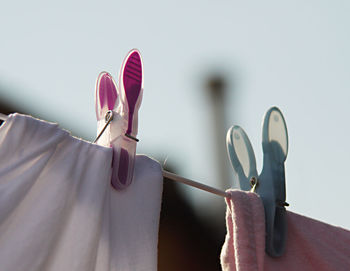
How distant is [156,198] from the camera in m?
0.77

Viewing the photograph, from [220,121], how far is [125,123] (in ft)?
7.94

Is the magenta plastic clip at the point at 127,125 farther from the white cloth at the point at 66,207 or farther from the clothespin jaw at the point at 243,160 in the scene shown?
the clothespin jaw at the point at 243,160

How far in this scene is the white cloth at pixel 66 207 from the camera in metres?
0.63

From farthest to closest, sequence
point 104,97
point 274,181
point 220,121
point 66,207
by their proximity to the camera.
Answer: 1. point 220,121
2. point 274,181
3. point 104,97
4. point 66,207

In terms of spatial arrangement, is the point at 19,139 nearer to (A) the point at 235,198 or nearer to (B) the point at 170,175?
(B) the point at 170,175

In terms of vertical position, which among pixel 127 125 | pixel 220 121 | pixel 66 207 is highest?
pixel 127 125

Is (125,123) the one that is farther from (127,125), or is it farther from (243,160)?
(243,160)

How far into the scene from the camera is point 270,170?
966 mm

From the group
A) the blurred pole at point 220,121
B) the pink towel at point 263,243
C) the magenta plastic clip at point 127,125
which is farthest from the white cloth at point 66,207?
the blurred pole at point 220,121

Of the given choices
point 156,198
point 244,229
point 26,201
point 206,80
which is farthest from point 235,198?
point 206,80

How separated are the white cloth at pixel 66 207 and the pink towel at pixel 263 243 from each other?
0.16 meters

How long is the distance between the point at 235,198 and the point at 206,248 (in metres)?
2.18

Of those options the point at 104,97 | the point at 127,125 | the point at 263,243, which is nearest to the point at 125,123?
the point at 127,125

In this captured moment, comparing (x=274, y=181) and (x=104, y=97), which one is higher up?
(x=104, y=97)
